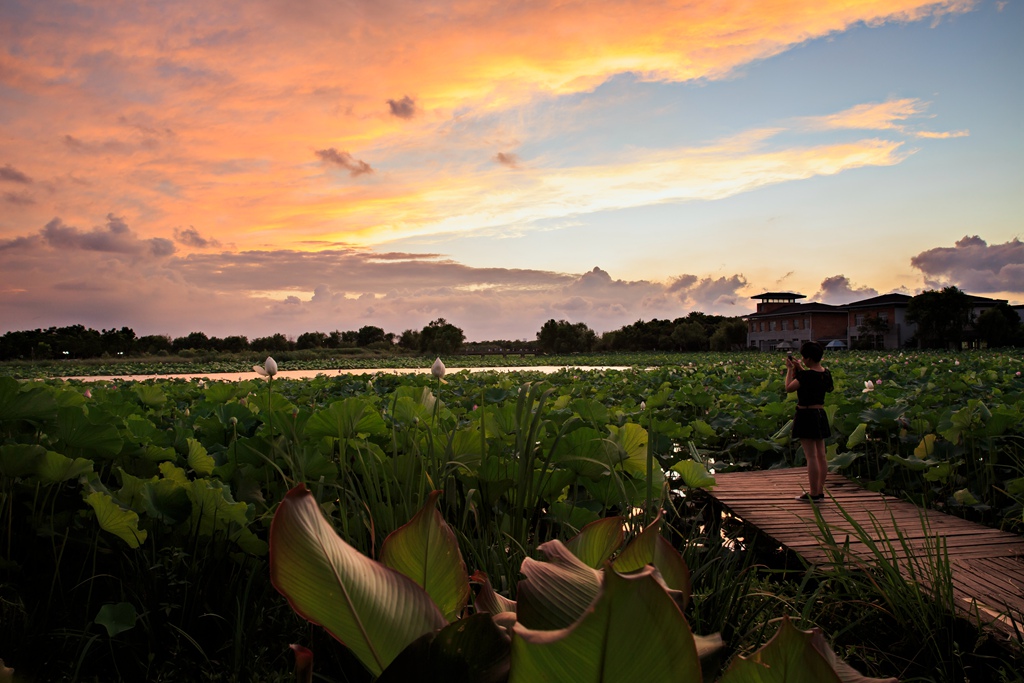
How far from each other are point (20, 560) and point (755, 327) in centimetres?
6844

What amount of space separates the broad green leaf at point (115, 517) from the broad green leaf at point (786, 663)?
179 cm

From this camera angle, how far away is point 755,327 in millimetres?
65812

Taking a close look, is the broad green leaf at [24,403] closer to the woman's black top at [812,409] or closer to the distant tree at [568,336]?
the woman's black top at [812,409]

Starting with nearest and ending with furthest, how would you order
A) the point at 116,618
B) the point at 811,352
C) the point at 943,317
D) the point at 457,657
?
the point at 457,657 → the point at 116,618 → the point at 811,352 → the point at 943,317

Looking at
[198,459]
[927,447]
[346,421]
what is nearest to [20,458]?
[198,459]

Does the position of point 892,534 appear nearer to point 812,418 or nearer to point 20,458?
point 812,418

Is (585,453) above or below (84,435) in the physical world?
below

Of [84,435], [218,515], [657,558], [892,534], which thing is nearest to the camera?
[657,558]

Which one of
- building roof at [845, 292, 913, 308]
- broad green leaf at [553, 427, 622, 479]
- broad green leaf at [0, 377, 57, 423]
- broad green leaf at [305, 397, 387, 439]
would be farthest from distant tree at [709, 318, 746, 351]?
broad green leaf at [0, 377, 57, 423]

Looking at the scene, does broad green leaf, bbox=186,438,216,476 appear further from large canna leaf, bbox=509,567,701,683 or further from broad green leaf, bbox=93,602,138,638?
large canna leaf, bbox=509,567,701,683

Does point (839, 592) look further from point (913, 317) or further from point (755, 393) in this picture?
point (913, 317)

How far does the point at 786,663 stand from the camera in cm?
56

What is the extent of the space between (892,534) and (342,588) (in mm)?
3708

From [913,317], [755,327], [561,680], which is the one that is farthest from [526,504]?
[755,327]
